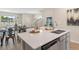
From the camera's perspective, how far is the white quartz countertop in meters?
1.60

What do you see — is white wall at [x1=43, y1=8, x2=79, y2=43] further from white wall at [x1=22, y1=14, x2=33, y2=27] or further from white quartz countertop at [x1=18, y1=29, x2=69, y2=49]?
white wall at [x1=22, y1=14, x2=33, y2=27]

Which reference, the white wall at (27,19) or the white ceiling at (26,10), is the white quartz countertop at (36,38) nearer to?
the white wall at (27,19)

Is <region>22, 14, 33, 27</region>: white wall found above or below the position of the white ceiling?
below

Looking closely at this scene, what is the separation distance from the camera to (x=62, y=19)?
1.66 meters

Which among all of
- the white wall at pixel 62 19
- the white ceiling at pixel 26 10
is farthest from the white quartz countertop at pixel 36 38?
the white ceiling at pixel 26 10

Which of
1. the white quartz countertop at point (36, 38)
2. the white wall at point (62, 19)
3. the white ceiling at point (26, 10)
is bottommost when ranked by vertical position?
the white quartz countertop at point (36, 38)

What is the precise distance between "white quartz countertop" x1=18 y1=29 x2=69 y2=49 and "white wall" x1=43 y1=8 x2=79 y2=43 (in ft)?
0.31

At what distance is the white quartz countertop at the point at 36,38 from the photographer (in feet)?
5.24

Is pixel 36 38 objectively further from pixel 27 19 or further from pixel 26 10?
pixel 26 10

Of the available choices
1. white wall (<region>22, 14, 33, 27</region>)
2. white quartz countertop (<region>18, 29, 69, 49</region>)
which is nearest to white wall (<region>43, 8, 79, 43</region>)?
white quartz countertop (<region>18, 29, 69, 49</region>)

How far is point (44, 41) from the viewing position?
1619 mm

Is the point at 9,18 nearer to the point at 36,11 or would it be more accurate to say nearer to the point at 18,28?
the point at 18,28

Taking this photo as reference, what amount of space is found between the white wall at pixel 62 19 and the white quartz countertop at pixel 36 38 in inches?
3.7
